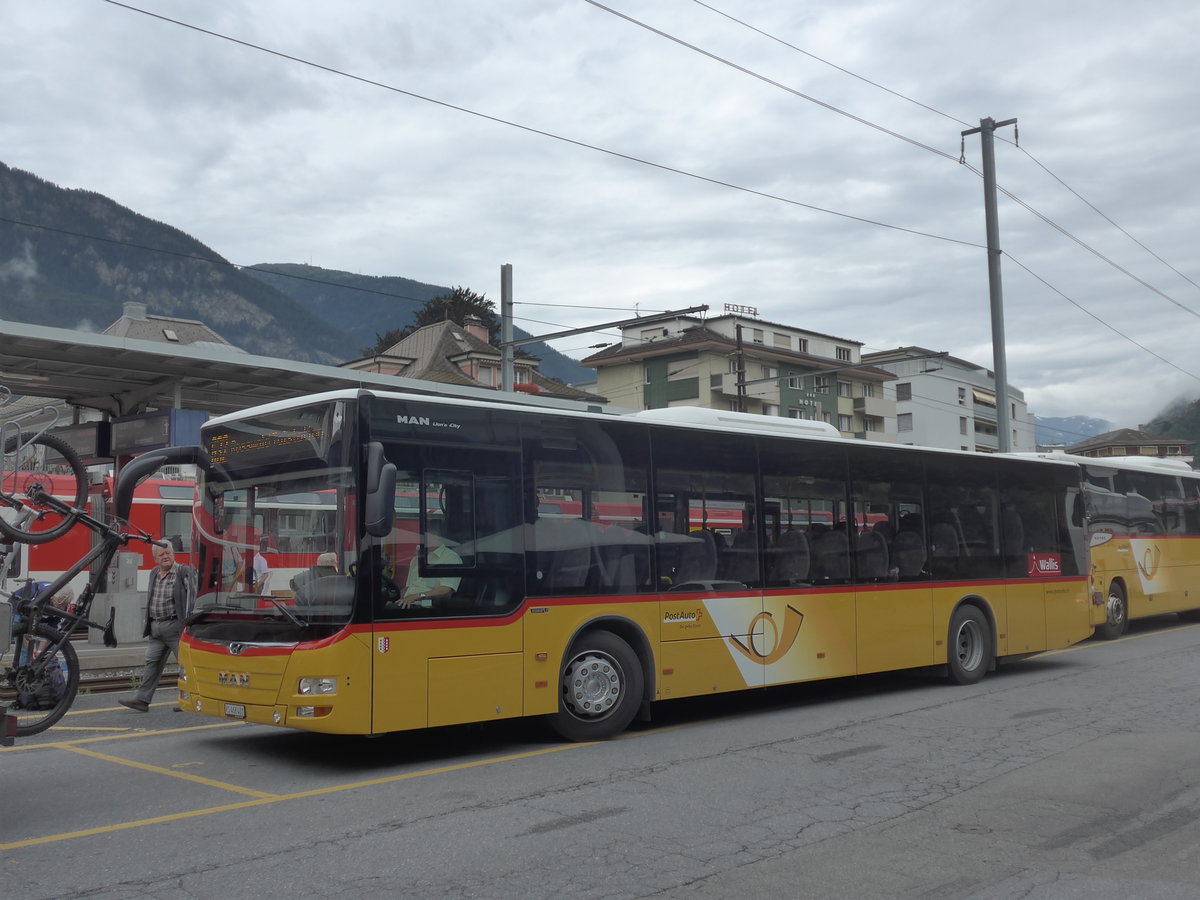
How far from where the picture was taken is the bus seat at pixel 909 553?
13.2 m

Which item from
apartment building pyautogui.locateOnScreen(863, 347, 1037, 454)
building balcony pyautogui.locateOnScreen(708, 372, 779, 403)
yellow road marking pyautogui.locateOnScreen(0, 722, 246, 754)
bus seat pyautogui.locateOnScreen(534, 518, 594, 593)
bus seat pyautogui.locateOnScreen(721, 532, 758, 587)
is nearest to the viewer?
bus seat pyautogui.locateOnScreen(534, 518, 594, 593)

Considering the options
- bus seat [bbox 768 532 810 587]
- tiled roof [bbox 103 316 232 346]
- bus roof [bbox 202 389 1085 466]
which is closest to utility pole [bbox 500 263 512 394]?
bus roof [bbox 202 389 1085 466]

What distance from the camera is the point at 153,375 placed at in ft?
59.2

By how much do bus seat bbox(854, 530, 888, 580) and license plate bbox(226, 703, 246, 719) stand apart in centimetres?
673

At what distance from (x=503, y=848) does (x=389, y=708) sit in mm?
2397

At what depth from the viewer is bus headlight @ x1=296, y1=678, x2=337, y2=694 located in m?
8.27

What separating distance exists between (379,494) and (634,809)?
2805 millimetres

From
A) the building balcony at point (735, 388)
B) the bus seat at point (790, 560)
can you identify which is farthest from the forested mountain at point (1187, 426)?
the bus seat at point (790, 560)

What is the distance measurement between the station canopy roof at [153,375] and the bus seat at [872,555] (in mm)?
4908

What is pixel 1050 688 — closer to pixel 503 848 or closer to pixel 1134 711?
pixel 1134 711

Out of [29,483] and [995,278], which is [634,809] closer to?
[29,483]

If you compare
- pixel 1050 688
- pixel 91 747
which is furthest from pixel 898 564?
pixel 91 747

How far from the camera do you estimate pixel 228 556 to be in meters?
9.30

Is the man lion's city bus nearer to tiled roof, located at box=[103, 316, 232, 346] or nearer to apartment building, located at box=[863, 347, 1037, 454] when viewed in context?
tiled roof, located at box=[103, 316, 232, 346]
